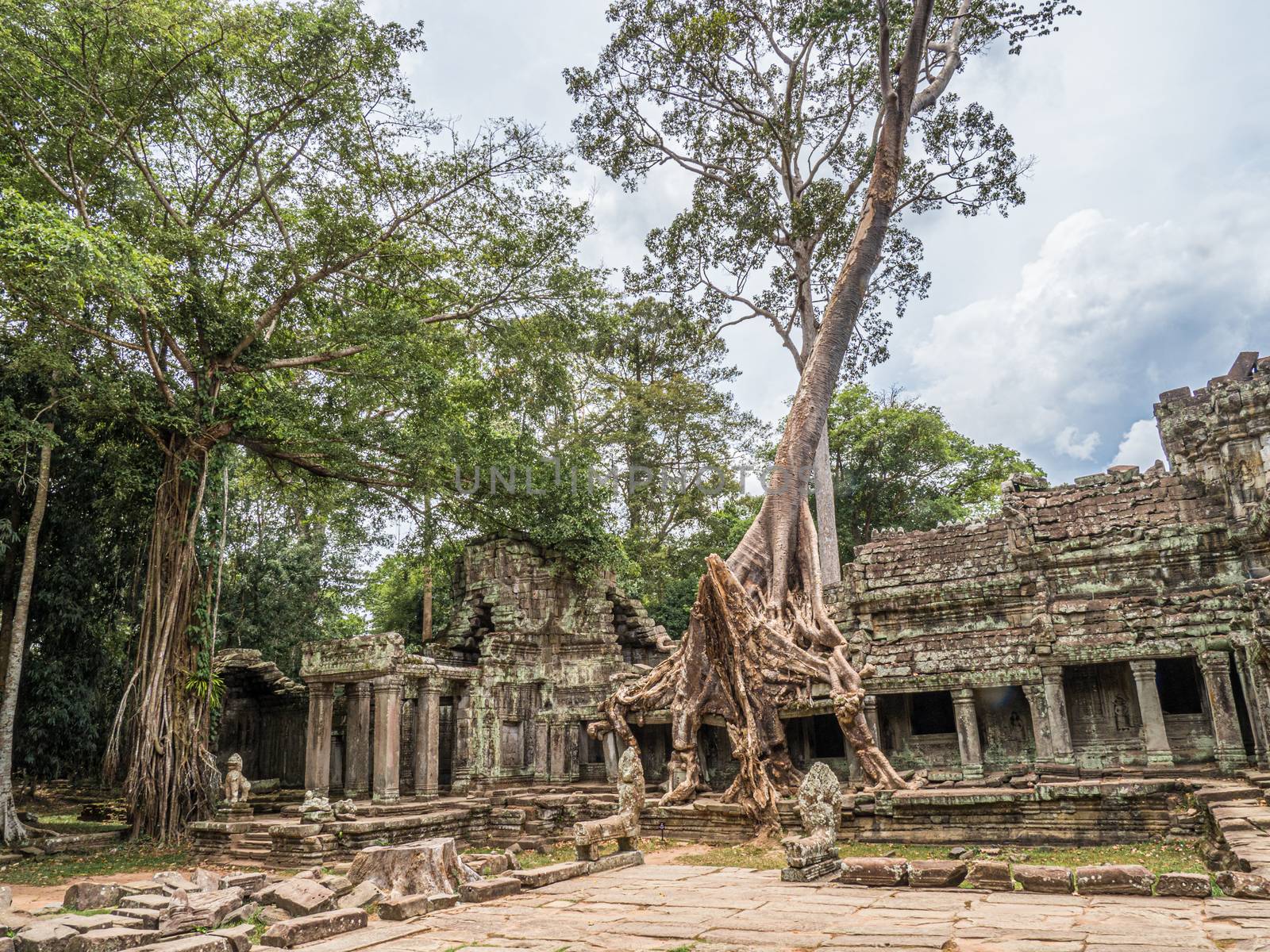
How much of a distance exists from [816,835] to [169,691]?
1146 cm

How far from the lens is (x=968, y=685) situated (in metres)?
13.3

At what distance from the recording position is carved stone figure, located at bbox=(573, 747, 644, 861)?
8.76m

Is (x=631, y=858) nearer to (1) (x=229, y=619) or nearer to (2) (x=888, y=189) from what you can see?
(2) (x=888, y=189)

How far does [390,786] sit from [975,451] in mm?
21466

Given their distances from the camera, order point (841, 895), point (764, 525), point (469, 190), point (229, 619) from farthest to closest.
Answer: point (229, 619) → point (469, 190) → point (764, 525) → point (841, 895)

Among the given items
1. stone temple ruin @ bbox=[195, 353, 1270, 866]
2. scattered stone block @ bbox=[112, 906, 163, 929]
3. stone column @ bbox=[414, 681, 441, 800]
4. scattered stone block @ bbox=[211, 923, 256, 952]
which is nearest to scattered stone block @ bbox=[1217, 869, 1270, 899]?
stone temple ruin @ bbox=[195, 353, 1270, 866]

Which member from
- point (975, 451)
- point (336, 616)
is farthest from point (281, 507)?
point (975, 451)

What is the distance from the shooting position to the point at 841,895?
21.5 ft

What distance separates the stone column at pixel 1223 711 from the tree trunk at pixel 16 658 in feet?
59.8

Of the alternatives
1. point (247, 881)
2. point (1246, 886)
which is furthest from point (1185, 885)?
point (247, 881)

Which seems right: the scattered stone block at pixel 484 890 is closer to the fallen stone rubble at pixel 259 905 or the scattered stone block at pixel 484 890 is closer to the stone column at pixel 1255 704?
the fallen stone rubble at pixel 259 905

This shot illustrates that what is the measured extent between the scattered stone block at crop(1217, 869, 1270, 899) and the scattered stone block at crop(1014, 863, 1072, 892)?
0.96 meters

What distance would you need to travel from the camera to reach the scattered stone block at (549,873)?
25.4ft

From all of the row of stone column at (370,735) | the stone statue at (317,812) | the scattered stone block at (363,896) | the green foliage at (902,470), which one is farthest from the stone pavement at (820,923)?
the green foliage at (902,470)
